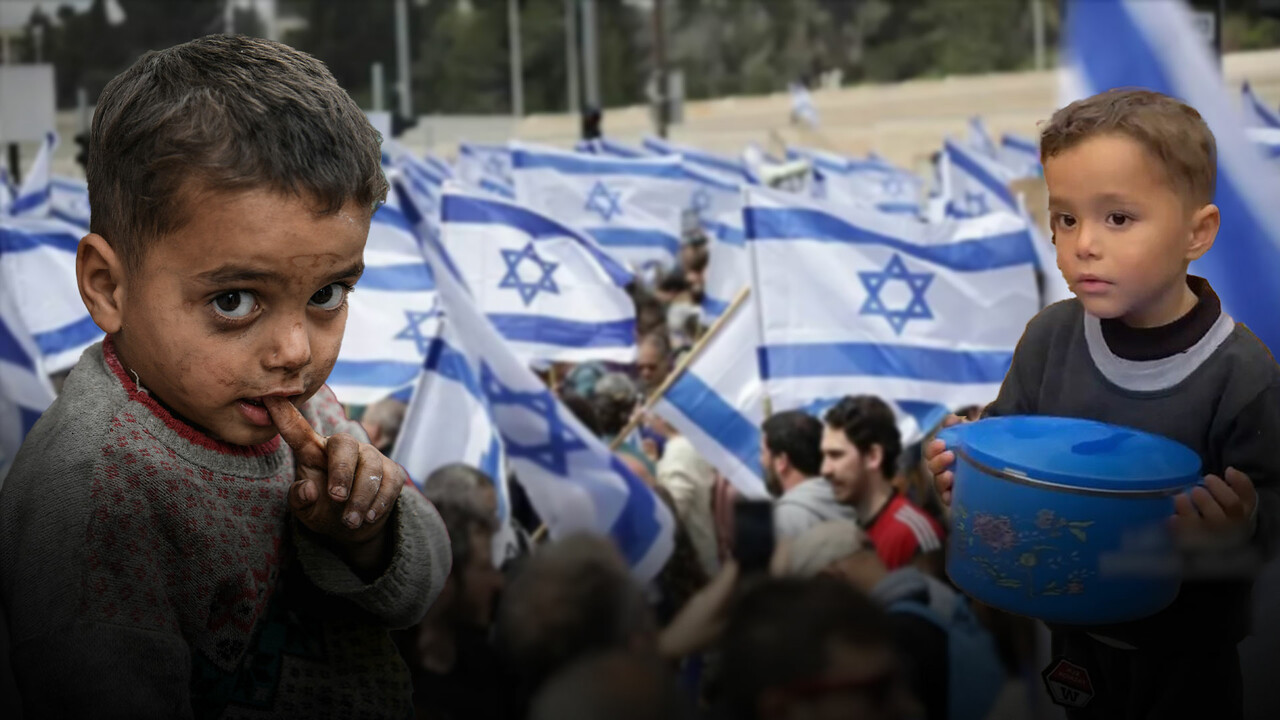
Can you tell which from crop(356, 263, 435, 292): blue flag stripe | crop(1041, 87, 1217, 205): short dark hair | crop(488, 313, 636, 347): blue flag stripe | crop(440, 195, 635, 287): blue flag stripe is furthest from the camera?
crop(488, 313, 636, 347): blue flag stripe

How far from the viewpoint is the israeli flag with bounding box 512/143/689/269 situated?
48.3ft

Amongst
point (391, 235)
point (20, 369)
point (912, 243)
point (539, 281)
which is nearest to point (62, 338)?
point (20, 369)

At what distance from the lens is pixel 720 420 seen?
7.08 metres

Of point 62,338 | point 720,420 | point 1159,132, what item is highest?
point 1159,132

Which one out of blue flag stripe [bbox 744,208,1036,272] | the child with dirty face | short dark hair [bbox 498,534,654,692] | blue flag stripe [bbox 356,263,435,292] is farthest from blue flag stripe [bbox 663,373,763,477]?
short dark hair [bbox 498,534,654,692]

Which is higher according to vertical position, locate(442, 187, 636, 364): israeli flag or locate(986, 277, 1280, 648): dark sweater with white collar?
locate(986, 277, 1280, 648): dark sweater with white collar

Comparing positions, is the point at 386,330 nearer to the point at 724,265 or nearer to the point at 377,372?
the point at 377,372

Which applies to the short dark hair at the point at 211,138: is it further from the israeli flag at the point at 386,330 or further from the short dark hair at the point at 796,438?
the israeli flag at the point at 386,330

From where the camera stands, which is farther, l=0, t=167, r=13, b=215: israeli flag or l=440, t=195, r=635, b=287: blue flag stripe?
l=0, t=167, r=13, b=215: israeli flag

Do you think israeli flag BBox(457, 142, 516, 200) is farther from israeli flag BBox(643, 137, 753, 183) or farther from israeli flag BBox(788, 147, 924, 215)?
israeli flag BBox(788, 147, 924, 215)

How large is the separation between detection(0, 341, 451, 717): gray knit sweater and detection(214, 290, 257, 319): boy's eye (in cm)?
16

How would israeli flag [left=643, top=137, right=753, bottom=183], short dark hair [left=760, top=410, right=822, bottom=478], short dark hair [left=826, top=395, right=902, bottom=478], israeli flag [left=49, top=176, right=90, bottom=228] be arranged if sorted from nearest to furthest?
short dark hair [left=826, top=395, right=902, bottom=478]
short dark hair [left=760, top=410, right=822, bottom=478]
israeli flag [left=49, top=176, right=90, bottom=228]
israeli flag [left=643, top=137, right=753, bottom=183]

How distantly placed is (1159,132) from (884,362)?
17.3 feet

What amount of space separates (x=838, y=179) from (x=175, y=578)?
60.8ft
